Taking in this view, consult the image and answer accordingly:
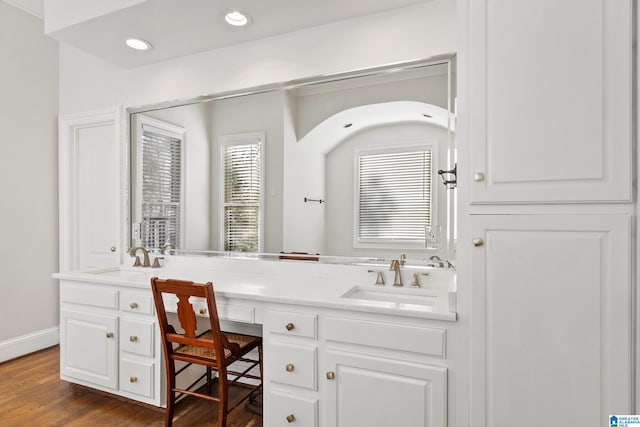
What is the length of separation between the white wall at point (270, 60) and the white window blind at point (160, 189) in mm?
354

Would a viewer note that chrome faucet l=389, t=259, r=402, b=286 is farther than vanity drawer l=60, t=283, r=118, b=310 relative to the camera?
No

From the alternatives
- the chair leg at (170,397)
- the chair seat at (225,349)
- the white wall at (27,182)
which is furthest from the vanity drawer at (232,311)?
the white wall at (27,182)

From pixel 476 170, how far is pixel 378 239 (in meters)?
0.85

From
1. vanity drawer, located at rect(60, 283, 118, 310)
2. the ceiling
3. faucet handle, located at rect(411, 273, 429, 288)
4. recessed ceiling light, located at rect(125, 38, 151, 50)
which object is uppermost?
the ceiling

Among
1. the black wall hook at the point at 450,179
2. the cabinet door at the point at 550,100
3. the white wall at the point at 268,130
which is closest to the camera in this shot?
the cabinet door at the point at 550,100

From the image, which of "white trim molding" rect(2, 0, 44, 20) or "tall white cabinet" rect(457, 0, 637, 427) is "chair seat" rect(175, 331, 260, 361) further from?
"white trim molding" rect(2, 0, 44, 20)

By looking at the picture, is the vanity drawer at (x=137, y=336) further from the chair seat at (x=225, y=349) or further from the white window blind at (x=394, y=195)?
the white window blind at (x=394, y=195)

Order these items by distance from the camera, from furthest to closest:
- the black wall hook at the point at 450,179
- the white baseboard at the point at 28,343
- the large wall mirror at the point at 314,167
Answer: the white baseboard at the point at 28,343, the large wall mirror at the point at 314,167, the black wall hook at the point at 450,179

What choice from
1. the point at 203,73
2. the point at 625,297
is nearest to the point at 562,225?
the point at 625,297

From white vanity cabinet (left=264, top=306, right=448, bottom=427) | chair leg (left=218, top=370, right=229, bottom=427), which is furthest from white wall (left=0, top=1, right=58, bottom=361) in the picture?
white vanity cabinet (left=264, top=306, right=448, bottom=427)

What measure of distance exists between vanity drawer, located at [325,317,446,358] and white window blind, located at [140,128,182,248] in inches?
65.7

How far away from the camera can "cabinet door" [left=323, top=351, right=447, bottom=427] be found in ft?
5.05

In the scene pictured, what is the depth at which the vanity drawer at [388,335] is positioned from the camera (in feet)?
5.05

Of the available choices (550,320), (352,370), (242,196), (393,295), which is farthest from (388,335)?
(242,196)
